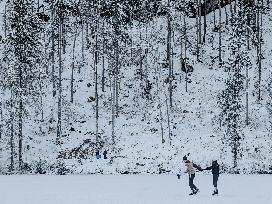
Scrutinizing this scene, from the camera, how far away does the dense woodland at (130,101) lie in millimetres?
43562

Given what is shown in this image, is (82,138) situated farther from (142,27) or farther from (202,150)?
(142,27)

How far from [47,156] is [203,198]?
27159mm

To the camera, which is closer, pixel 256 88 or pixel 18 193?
pixel 18 193

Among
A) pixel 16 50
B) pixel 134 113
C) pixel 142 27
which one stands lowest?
pixel 134 113

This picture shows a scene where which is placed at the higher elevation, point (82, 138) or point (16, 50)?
point (16, 50)

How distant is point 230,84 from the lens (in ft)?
145

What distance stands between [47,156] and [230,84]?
18.7m

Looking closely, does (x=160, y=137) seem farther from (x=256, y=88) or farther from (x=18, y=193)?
(x=18, y=193)

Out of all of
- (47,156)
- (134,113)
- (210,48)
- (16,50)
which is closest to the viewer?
(16,50)

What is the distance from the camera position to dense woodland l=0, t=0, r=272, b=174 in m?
43.6

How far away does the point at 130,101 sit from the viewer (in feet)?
183

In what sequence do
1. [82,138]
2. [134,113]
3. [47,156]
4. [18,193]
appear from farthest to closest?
[134,113] → [82,138] → [47,156] → [18,193]

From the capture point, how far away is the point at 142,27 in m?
→ 65.4

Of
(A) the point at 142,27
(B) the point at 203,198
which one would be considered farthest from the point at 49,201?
(A) the point at 142,27
